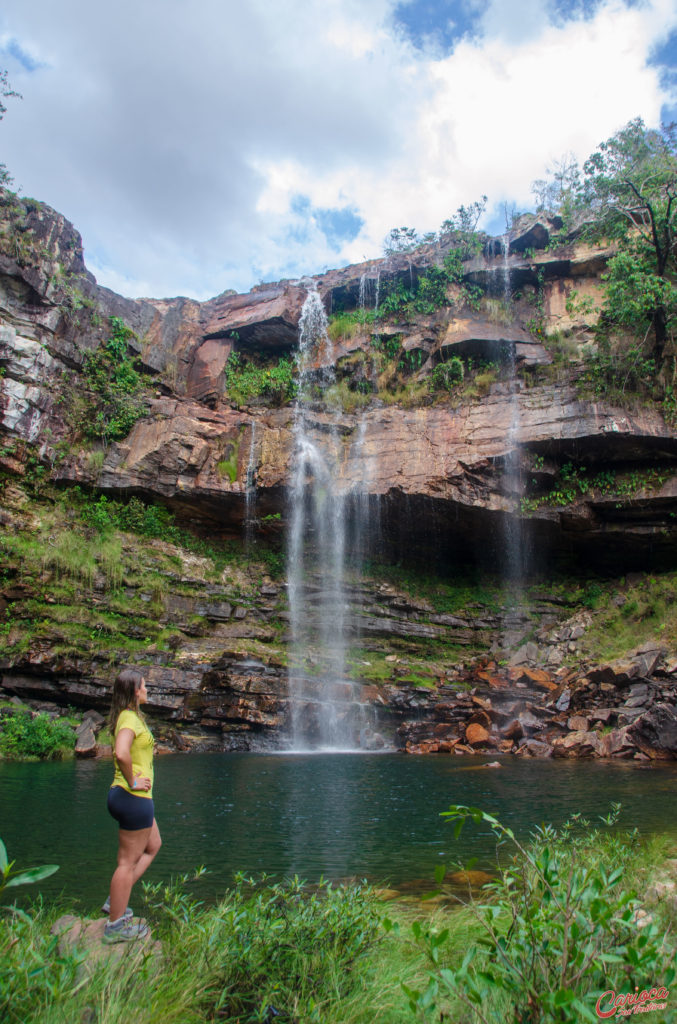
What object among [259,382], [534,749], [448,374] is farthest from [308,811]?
[259,382]

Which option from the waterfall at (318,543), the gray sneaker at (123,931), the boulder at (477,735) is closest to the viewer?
the gray sneaker at (123,931)

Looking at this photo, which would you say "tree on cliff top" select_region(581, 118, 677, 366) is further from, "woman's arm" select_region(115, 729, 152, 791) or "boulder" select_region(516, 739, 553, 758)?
"woman's arm" select_region(115, 729, 152, 791)

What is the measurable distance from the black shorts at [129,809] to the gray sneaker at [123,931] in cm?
44

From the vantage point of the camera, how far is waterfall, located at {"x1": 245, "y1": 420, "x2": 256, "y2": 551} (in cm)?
1817

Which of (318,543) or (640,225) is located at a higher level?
(640,225)

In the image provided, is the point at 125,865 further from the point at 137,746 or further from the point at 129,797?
the point at 137,746

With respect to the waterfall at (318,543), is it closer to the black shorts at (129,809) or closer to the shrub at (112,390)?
the shrub at (112,390)

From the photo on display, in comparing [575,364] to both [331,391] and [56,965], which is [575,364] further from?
[56,965]

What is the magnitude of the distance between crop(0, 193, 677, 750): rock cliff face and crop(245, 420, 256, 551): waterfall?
0.24 ft

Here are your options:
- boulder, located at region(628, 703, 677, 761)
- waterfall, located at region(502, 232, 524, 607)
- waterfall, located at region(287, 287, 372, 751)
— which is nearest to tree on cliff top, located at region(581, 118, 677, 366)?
waterfall, located at region(502, 232, 524, 607)

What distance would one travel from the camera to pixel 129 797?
10.4 ft

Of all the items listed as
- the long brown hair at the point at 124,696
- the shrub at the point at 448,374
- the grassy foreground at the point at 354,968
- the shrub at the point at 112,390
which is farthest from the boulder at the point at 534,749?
the shrub at the point at 112,390

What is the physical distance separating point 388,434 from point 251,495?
488cm

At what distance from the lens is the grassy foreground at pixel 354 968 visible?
5.48 ft
